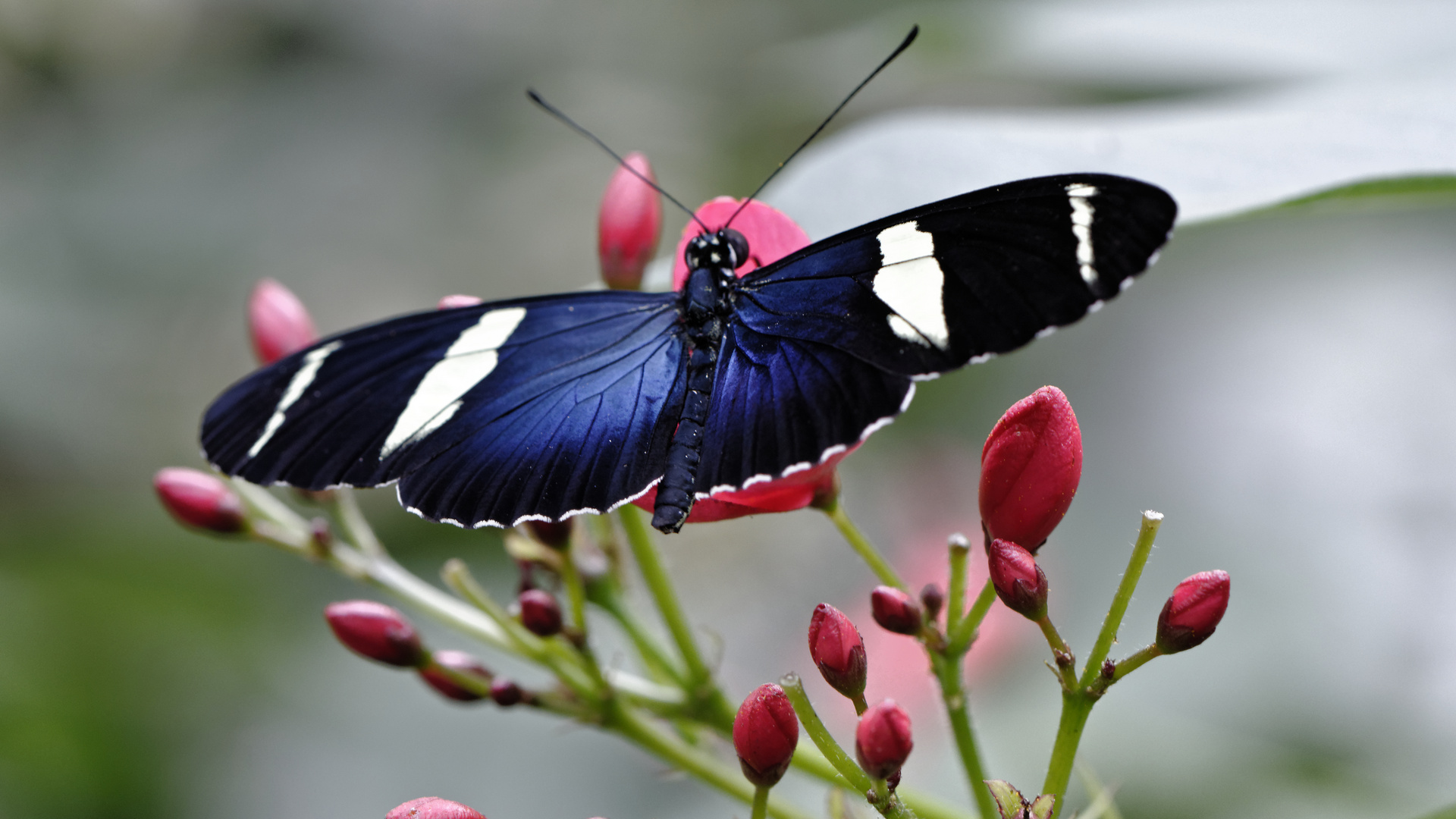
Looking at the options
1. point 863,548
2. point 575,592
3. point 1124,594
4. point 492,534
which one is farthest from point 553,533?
point 492,534

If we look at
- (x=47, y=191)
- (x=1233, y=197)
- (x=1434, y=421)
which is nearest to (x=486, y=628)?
(x=1233, y=197)

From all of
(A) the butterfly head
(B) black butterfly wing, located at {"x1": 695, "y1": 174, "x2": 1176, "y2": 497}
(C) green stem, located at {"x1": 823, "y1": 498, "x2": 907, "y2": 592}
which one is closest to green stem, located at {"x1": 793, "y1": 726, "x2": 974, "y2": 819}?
(C) green stem, located at {"x1": 823, "y1": 498, "x2": 907, "y2": 592}

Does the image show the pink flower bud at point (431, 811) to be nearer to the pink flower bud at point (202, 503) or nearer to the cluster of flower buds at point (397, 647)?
the cluster of flower buds at point (397, 647)

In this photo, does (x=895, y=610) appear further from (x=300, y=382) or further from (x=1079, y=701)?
(x=300, y=382)

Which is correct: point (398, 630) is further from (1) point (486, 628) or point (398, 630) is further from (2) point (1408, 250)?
(2) point (1408, 250)

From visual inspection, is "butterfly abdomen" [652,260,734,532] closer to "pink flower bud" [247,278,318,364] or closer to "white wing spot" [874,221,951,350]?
"white wing spot" [874,221,951,350]

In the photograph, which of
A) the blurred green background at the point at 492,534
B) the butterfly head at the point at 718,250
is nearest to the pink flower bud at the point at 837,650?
the butterfly head at the point at 718,250
